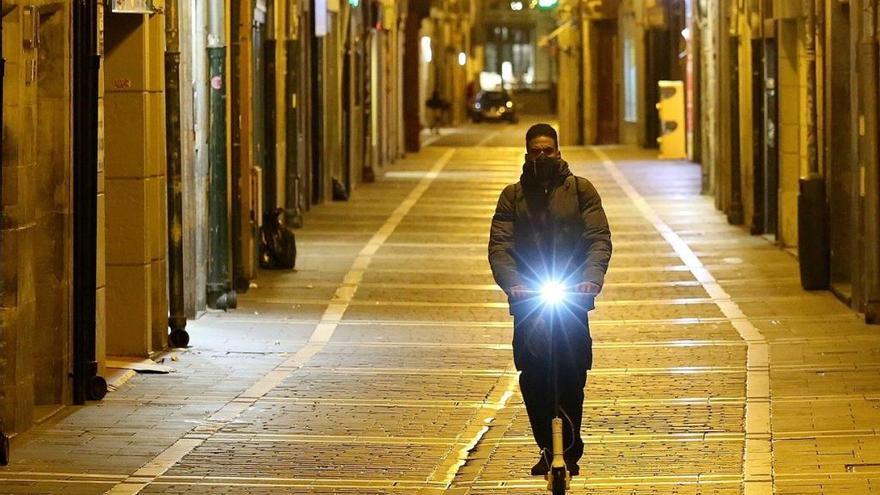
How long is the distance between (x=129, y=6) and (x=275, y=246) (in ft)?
23.5

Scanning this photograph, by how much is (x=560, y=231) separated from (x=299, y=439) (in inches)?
94.1

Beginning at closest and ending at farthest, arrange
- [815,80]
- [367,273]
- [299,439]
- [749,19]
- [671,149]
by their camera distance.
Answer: [299,439]
[815,80]
[367,273]
[749,19]
[671,149]

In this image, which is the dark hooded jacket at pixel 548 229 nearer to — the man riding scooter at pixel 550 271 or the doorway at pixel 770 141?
the man riding scooter at pixel 550 271

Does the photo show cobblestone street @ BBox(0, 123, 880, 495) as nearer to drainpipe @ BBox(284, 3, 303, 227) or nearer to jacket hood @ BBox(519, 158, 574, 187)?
jacket hood @ BBox(519, 158, 574, 187)

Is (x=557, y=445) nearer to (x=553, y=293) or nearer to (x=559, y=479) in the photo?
(x=559, y=479)

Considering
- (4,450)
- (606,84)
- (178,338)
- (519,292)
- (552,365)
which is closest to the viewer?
(519,292)

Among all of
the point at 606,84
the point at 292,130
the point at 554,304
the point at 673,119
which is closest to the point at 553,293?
the point at 554,304

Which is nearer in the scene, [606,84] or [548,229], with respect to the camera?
[548,229]

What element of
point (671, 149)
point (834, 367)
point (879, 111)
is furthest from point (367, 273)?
point (671, 149)

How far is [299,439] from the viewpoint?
36.0 feet

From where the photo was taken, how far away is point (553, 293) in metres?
9.20

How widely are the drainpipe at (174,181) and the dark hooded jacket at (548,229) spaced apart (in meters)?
5.95

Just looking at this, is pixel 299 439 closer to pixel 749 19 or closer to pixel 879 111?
pixel 879 111

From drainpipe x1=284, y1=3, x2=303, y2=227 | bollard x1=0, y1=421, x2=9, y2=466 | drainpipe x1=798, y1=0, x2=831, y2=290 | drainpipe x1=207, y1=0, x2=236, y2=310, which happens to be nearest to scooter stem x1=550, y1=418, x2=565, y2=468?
bollard x1=0, y1=421, x2=9, y2=466
